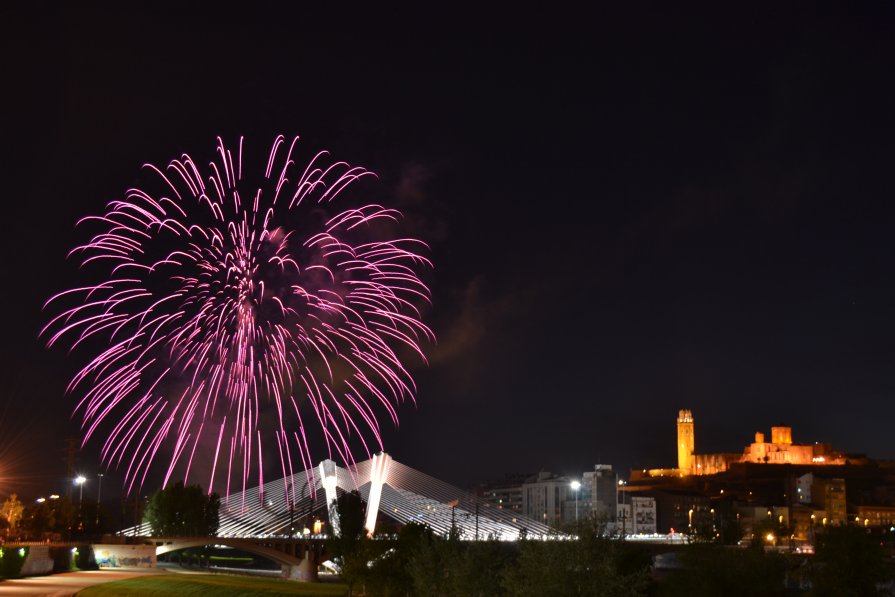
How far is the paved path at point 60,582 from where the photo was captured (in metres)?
51.2

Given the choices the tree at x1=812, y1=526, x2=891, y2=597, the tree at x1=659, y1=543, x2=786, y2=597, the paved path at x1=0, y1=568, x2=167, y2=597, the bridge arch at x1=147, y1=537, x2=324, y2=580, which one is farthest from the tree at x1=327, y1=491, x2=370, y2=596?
the tree at x1=812, y1=526, x2=891, y2=597

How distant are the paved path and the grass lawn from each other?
115 cm

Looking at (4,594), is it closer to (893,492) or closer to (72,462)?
(72,462)

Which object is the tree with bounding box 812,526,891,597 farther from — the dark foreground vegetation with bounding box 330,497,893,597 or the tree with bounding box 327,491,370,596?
the tree with bounding box 327,491,370,596

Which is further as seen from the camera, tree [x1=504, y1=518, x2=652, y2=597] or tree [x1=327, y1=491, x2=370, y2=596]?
tree [x1=327, y1=491, x2=370, y2=596]

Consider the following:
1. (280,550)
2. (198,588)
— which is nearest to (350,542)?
(280,550)

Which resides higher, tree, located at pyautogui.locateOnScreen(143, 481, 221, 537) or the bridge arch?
tree, located at pyautogui.locateOnScreen(143, 481, 221, 537)

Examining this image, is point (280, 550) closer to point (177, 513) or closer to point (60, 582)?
point (177, 513)

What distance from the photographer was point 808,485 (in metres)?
176

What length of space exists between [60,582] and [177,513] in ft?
167

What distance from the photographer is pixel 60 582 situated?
58875mm

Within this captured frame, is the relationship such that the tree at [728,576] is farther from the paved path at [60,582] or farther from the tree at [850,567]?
the paved path at [60,582]

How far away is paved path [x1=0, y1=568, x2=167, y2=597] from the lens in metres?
51.2

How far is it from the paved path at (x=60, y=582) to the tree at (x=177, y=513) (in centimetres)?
3325
